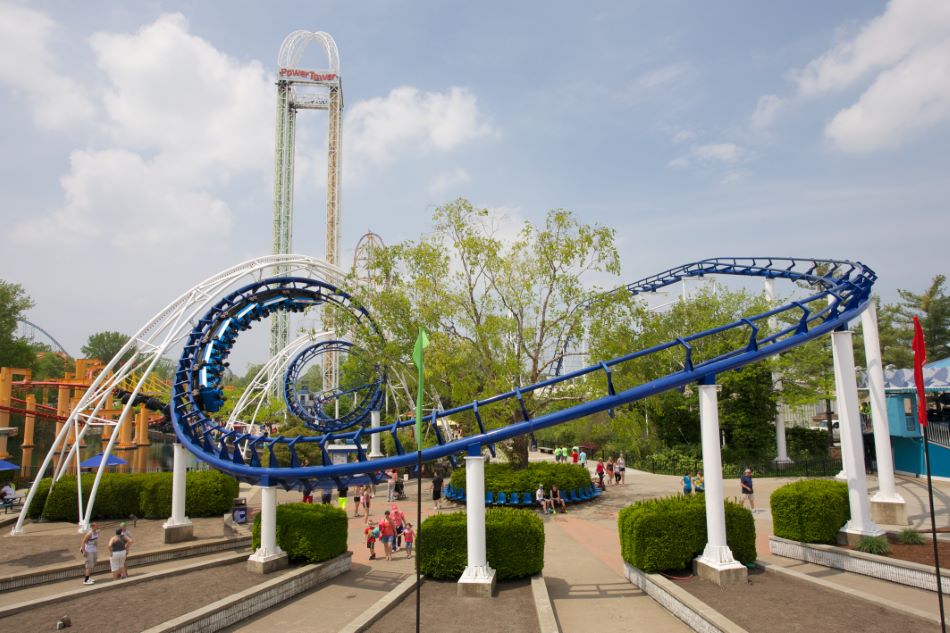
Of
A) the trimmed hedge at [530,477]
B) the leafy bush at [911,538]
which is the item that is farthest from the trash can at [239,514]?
the leafy bush at [911,538]

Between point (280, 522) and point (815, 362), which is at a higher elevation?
point (815, 362)

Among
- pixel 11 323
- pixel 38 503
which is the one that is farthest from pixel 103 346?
pixel 38 503

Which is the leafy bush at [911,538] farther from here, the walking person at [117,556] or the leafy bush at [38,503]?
the leafy bush at [38,503]

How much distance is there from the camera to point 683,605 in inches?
406

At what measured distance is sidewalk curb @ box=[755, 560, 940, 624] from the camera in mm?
9569

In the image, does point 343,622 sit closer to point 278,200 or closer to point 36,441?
point 278,200

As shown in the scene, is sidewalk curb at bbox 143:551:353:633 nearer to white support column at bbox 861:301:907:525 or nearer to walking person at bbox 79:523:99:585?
walking person at bbox 79:523:99:585

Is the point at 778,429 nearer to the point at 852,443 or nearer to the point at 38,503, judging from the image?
the point at 852,443

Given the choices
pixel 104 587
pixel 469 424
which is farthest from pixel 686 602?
pixel 469 424

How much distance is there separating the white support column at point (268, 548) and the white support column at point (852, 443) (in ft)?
45.5

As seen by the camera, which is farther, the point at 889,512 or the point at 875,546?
the point at 889,512

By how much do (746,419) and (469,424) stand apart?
706 inches

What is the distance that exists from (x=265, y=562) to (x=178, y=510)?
630cm

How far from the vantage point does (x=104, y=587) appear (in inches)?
474
